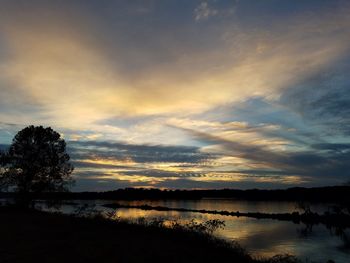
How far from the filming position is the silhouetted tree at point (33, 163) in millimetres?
48500

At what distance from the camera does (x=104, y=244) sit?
→ 1852 centimetres

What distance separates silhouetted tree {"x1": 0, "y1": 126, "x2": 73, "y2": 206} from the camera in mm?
48500

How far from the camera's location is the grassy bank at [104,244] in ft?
52.0

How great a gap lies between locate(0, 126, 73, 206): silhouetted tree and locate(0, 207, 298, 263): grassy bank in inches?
924

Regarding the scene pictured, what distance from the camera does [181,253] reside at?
699 inches

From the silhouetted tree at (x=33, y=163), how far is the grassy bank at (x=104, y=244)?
23475 millimetres

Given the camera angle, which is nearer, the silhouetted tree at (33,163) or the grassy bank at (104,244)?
the grassy bank at (104,244)

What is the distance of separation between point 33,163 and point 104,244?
33621 millimetres

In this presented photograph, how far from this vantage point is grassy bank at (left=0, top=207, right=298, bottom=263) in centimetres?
1586

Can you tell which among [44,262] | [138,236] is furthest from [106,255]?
[138,236]

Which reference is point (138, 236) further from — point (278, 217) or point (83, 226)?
point (278, 217)

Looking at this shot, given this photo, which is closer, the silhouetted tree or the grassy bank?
the grassy bank

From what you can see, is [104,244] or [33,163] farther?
[33,163]

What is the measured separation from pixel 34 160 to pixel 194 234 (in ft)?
104
